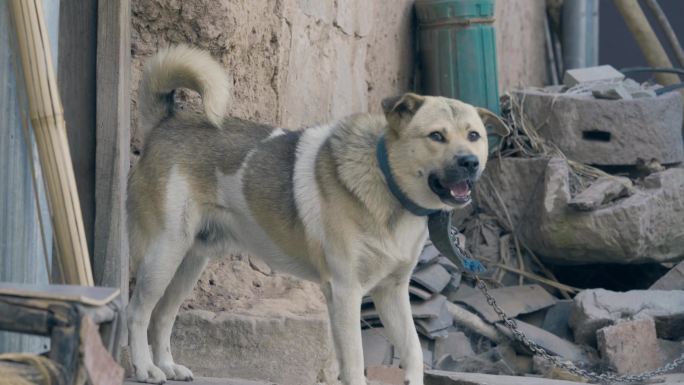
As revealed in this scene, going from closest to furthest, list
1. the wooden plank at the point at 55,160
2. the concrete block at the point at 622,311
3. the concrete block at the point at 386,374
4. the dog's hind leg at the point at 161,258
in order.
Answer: the wooden plank at the point at 55,160 → the dog's hind leg at the point at 161,258 → the concrete block at the point at 386,374 → the concrete block at the point at 622,311

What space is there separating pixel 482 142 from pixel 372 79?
307 centimetres

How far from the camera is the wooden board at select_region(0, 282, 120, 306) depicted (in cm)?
270

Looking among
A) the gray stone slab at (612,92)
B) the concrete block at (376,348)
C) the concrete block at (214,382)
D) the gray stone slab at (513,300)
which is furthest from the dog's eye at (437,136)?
the gray stone slab at (612,92)

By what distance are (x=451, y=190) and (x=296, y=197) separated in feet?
2.30

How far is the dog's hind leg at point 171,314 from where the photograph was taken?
474 centimetres

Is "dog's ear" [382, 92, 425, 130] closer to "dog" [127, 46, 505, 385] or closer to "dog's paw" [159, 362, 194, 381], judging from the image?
"dog" [127, 46, 505, 385]

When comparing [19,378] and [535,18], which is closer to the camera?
[19,378]

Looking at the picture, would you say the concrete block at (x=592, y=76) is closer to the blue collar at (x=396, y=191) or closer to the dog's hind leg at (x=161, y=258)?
the blue collar at (x=396, y=191)

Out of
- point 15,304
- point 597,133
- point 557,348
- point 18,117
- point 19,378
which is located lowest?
point 557,348

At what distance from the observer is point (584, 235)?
7.68 metres

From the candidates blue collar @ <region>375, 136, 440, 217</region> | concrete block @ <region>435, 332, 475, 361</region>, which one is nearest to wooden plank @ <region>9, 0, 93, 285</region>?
blue collar @ <region>375, 136, 440, 217</region>

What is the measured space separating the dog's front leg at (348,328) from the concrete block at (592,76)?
516 cm

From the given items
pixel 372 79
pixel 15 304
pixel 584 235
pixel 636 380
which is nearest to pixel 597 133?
pixel 584 235

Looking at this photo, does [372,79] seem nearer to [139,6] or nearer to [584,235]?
[584,235]
